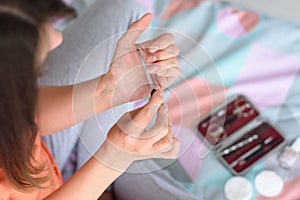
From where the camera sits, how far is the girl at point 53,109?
1.40ft

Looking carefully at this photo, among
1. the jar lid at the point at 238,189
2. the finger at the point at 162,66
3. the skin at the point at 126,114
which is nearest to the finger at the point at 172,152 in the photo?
the skin at the point at 126,114

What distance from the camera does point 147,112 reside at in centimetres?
58

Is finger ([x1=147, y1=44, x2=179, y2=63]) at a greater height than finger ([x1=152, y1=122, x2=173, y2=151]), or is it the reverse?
finger ([x1=147, y1=44, x2=179, y2=63])

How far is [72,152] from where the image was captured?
895 millimetres

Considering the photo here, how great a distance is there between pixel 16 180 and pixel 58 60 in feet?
0.92

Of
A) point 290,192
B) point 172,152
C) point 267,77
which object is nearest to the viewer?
point 172,152

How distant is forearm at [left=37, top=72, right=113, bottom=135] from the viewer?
28.0 inches

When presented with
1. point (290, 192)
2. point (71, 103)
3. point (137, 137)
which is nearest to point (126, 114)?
point (137, 137)

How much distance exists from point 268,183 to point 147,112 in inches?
14.8

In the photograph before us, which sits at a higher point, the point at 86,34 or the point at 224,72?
the point at 86,34

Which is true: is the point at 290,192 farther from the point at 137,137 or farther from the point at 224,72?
the point at 137,137

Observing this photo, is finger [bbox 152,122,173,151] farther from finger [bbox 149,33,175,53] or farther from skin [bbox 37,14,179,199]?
finger [bbox 149,33,175,53]

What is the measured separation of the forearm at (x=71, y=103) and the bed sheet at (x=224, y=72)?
10 cm

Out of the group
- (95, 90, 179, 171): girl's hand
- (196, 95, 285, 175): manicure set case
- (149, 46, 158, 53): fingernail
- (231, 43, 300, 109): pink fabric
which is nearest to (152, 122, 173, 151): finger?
(95, 90, 179, 171): girl's hand
